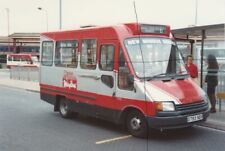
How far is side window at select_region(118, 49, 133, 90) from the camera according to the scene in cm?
870

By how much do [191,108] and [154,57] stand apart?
1459mm

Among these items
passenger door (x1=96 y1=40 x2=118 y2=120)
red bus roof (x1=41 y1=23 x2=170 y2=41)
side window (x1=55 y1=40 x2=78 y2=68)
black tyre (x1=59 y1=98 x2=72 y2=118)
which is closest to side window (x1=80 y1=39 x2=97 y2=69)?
red bus roof (x1=41 y1=23 x2=170 y2=41)

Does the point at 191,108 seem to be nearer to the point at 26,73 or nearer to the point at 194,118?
the point at 194,118

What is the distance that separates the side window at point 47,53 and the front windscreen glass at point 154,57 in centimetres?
366

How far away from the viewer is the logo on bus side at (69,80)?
35.0 ft

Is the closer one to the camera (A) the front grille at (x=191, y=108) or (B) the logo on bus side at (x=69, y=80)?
(A) the front grille at (x=191, y=108)

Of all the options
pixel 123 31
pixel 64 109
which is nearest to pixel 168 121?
pixel 123 31

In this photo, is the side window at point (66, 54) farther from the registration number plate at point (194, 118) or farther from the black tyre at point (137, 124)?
the registration number plate at point (194, 118)

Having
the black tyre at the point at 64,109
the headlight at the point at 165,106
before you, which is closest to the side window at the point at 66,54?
the black tyre at the point at 64,109

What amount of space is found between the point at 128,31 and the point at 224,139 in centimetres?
315

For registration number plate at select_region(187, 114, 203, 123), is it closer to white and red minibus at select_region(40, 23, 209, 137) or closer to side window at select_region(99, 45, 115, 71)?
white and red minibus at select_region(40, 23, 209, 137)

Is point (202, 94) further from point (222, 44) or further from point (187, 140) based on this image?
point (222, 44)

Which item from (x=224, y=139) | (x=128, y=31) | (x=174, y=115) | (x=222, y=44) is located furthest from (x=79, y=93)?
(x=222, y=44)

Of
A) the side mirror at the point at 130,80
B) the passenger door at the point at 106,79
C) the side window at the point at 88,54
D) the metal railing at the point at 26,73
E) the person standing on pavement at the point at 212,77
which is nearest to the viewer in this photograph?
the side mirror at the point at 130,80
